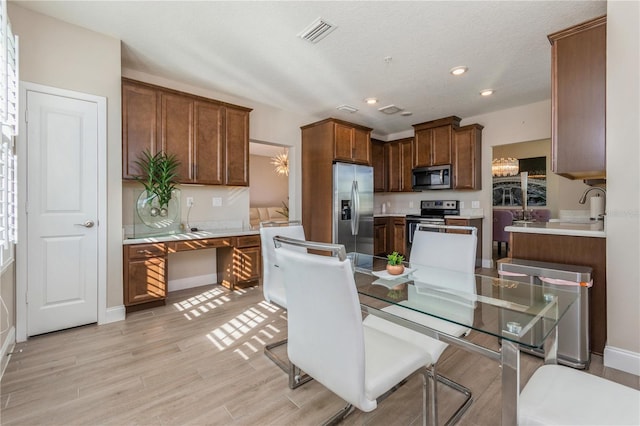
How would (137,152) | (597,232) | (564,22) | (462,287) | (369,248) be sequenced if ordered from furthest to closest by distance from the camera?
(369,248)
(137,152)
(564,22)
(597,232)
(462,287)

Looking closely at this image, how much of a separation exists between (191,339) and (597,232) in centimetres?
330

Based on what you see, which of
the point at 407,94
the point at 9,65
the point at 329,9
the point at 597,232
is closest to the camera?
the point at 9,65

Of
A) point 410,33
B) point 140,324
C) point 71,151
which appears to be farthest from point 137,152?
point 410,33

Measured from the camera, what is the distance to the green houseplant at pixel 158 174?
312 centimetres

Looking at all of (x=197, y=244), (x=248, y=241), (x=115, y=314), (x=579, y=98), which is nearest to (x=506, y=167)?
(x=579, y=98)

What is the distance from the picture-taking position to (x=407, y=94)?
13.6ft

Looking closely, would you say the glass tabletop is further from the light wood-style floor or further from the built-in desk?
the built-in desk

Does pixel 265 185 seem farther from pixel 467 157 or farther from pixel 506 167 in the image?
pixel 506 167

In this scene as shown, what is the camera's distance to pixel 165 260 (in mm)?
3133

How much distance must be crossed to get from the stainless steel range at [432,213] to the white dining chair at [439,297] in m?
3.06

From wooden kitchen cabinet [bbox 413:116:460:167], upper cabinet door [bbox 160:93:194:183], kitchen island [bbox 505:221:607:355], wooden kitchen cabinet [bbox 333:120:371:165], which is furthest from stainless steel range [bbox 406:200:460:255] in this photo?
upper cabinet door [bbox 160:93:194:183]

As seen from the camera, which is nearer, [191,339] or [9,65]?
[9,65]

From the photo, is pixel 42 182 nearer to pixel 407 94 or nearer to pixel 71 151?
pixel 71 151

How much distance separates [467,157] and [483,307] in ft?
13.8
